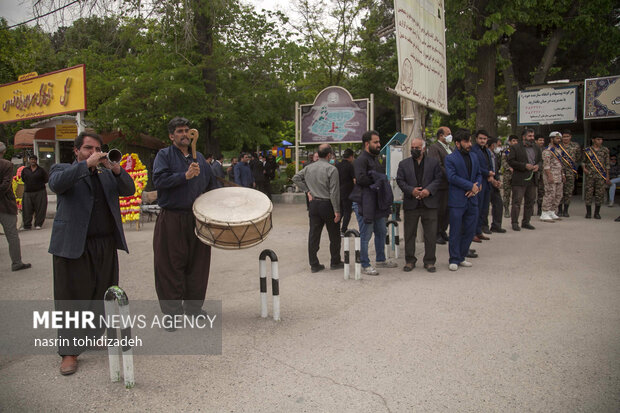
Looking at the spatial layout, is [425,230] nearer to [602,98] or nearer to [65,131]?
[602,98]

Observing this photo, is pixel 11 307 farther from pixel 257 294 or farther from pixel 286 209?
pixel 286 209

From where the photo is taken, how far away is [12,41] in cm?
2358

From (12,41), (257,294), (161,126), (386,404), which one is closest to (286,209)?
(161,126)

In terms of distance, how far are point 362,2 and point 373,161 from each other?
18.1 metres

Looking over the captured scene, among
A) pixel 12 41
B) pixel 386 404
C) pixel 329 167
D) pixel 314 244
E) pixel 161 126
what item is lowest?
pixel 386 404

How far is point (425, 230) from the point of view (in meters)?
7.36

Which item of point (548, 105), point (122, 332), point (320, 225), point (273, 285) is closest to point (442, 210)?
point (320, 225)

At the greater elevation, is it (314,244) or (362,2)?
(362,2)

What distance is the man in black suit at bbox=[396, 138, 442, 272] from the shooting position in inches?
285

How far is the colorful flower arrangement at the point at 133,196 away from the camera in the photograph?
41.0ft

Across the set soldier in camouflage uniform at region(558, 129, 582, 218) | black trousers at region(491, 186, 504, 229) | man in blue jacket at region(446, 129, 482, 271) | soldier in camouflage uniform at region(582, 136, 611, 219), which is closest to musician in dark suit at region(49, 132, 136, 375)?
man in blue jacket at region(446, 129, 482, 271)

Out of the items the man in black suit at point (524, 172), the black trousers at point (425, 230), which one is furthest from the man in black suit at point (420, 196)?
the man in black suit at point (524, 172)

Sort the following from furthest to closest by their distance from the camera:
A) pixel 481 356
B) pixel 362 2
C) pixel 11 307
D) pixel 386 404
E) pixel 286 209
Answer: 1. pixel 362 2
2. pixel 286 209
3. pixel 11 307
4. pixel 481 356
5. pixel 386 404

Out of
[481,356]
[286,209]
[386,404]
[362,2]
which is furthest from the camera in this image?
[362,2]
